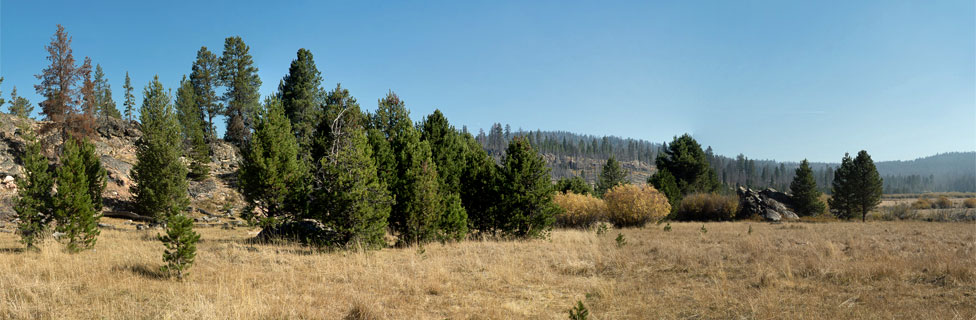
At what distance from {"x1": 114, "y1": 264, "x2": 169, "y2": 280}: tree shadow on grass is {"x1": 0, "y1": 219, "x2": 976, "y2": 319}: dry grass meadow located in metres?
0.04

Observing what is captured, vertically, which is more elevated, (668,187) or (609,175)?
(609,175)

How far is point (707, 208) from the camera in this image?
3966cm

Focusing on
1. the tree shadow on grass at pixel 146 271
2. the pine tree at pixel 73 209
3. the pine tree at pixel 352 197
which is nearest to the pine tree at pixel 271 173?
the pine tree at pixel 352 197

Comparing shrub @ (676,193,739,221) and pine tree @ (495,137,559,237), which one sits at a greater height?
pine tree @ (495,137,559,237)

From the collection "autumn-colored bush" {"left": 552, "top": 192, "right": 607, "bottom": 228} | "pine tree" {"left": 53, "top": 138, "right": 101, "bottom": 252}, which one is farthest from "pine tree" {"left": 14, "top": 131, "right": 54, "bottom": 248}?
"autumn-colored bush" {"left": 552, "top": 192, "right": 607, "bottom": 228}

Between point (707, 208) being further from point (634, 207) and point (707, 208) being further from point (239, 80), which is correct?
point (239, 80)

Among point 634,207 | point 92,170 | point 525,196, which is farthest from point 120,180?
point 634,207

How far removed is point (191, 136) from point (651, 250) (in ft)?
135

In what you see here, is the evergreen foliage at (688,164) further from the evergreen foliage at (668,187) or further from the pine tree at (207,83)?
the pine tree at (207,83)

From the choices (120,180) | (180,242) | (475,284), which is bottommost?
(475,284)

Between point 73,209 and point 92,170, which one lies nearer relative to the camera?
point 73,209

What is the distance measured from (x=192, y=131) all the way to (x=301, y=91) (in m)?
12.7

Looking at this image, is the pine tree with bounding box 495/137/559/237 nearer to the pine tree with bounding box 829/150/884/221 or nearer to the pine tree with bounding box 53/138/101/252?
the pine tree with bounding box 53/138/101/252

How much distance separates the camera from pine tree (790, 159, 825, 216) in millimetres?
42406
